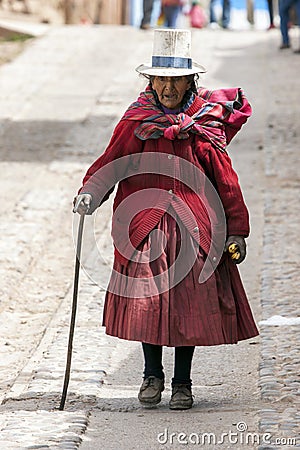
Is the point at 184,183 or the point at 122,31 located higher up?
the point at 184,183

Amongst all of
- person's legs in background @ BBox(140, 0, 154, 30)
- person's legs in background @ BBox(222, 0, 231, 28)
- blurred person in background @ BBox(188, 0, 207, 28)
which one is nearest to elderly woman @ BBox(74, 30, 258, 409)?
person's legs in background @ BBox(140, 0, 154, 30)

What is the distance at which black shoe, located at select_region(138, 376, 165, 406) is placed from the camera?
5328mm

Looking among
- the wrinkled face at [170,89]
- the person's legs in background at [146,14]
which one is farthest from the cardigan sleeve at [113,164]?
the person's legs in background at [146,14]

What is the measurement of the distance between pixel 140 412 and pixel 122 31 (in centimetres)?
1528

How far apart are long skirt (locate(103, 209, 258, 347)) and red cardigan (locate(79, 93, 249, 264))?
0.06 m

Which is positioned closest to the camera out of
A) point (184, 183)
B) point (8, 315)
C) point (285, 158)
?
point (184, 183)

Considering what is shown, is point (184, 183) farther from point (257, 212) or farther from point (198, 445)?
point (257, 212)

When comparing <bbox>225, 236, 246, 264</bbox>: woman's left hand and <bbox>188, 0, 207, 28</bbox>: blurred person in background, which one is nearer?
<bbox>225, 236, 246, 264</bbox>: woman's left hand

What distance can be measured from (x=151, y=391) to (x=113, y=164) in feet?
3.65

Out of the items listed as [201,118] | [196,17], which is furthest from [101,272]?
[196,17]

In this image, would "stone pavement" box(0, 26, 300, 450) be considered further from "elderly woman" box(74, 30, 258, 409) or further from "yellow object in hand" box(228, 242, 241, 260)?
"yellow object in hand" box(228, 242, 241, 260)

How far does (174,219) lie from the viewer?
5.23 metres

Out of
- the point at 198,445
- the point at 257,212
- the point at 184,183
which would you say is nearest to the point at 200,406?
the point at 198,445

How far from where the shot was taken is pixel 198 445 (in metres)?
4.71
